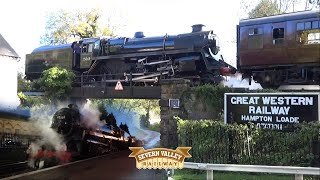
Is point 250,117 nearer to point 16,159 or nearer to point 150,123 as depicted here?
point 150,123

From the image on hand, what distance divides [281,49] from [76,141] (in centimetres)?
373

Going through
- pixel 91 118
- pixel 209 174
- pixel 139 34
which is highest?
pixel 139 34

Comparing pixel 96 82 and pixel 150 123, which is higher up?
pixel 96 82

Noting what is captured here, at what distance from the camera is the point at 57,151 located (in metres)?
6.18

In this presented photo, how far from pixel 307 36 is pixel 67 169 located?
165 inches

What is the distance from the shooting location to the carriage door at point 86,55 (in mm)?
8250

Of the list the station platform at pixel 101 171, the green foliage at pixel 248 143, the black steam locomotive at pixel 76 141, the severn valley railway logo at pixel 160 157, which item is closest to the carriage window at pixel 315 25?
the green foliage at pixel 248 143

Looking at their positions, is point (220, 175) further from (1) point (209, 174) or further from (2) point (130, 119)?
(2) point (130, 119)

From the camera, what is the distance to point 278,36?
20.3ft

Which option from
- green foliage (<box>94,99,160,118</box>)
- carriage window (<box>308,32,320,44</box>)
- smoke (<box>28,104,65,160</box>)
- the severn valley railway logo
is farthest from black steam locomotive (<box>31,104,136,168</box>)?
carriage window (<box>308,32,320,44</box>)

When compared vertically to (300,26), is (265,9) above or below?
above

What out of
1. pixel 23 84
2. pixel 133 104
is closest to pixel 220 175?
pixel 133 104

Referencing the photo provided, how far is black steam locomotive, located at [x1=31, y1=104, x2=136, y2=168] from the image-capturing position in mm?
6109

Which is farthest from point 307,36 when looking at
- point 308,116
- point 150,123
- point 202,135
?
point 150,123
